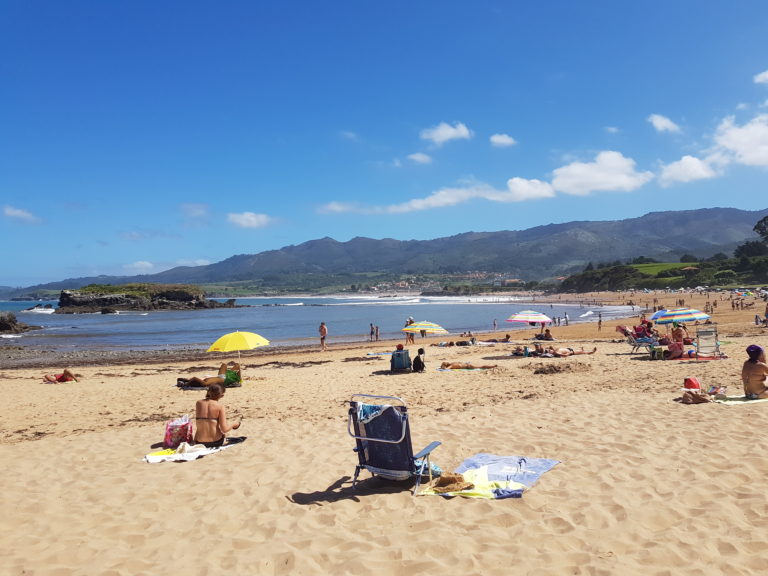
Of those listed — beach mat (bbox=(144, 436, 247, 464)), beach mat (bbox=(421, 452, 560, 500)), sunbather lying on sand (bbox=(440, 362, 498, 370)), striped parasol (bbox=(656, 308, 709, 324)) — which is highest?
striped parasol (bbox=(656, 308, 709, 324))

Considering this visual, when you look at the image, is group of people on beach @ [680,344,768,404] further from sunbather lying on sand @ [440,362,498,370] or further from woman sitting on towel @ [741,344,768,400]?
sunbather lying on sand @ [440,362,498,370]

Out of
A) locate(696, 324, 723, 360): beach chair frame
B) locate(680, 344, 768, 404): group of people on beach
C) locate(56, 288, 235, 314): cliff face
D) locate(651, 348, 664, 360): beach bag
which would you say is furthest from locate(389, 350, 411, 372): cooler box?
locate(56, 288, 235, 314): cliff face

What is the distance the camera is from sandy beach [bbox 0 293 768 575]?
3.72 m

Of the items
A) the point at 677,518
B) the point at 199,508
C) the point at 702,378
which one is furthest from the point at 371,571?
the point at 702,378

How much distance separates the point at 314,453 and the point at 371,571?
10.3 feet

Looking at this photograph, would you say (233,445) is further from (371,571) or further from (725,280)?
(725,280)

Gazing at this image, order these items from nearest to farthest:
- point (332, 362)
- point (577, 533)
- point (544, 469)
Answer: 1. point (577, 533)
2. point (544, 469)
3. point (332, 362)

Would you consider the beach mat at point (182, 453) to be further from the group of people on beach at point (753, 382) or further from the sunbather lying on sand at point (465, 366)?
the sunbather lying on sand at point (465, 366)

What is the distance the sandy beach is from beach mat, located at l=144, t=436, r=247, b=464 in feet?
0.48

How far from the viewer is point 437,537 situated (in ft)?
13.2

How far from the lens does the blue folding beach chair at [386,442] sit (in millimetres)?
5027

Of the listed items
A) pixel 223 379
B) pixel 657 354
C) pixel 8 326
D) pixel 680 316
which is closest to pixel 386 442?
pixel 223 379

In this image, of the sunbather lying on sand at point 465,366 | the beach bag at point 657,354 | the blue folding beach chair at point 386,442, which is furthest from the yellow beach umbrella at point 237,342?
the beach bag at point 657,354

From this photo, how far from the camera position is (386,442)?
199 inches
